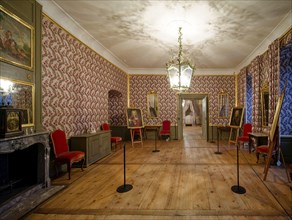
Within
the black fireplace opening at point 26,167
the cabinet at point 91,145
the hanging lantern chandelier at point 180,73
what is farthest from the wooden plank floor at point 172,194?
the hanging lantern chandelier at point 180,73

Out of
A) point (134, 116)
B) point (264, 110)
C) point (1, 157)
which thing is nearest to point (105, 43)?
point (134, 116)

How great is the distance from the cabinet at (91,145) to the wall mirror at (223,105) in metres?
6.81

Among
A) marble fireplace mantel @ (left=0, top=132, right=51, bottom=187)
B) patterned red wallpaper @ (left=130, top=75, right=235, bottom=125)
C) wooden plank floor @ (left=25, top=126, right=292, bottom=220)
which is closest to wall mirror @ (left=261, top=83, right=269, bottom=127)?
wooden plank floor @ (left=25, top=126, right=292, bottom=220)

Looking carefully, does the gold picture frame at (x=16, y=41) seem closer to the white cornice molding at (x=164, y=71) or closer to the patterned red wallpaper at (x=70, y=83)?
the patterned red wallpaper at (x=70, y=83)

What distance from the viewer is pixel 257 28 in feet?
17.3

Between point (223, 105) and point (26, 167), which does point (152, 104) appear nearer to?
point (223, 105)

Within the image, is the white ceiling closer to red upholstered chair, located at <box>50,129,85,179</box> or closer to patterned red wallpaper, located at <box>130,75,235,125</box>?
patterned red wallpaper, located at <box>130,75,235,125</box>

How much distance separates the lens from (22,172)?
366cm

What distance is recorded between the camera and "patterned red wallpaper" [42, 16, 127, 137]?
421 centimetres

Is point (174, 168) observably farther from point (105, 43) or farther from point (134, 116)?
point (105, 43)

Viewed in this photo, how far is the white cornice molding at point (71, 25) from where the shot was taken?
4192 mm

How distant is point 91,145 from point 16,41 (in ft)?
10.3

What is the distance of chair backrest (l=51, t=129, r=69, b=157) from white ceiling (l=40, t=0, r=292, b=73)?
2996 millimetres

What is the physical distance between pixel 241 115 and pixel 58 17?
796cm
